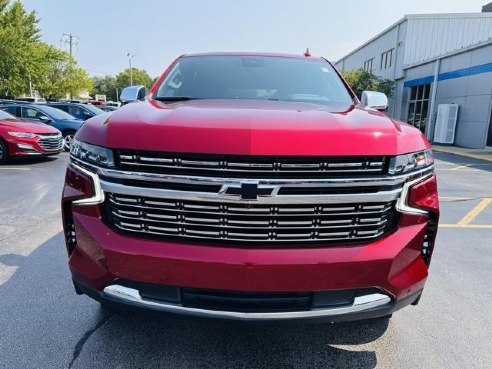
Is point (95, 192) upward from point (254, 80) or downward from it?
downward

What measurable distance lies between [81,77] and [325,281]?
5676cm

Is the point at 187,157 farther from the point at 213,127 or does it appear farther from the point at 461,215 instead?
the point at 461,215

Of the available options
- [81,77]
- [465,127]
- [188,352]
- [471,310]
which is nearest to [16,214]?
[188,352]

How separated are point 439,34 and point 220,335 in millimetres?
31422

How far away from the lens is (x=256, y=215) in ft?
6.20

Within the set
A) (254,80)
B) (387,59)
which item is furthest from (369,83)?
(254,80)

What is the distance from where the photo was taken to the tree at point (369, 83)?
29031 mm

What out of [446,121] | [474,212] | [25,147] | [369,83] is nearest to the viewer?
[474,212]

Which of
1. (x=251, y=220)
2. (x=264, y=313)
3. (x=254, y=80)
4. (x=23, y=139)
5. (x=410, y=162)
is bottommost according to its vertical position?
(x=23, y=139)

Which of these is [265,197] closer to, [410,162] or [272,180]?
[272,180]

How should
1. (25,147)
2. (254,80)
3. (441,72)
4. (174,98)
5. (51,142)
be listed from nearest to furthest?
(174,98), (254,80), (25,147), (51,142), (441,72)

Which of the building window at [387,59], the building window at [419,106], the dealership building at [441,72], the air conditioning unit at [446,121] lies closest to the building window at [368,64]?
the dealership building at [441,72]

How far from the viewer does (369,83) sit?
30.1 m

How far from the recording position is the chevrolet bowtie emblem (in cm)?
184
